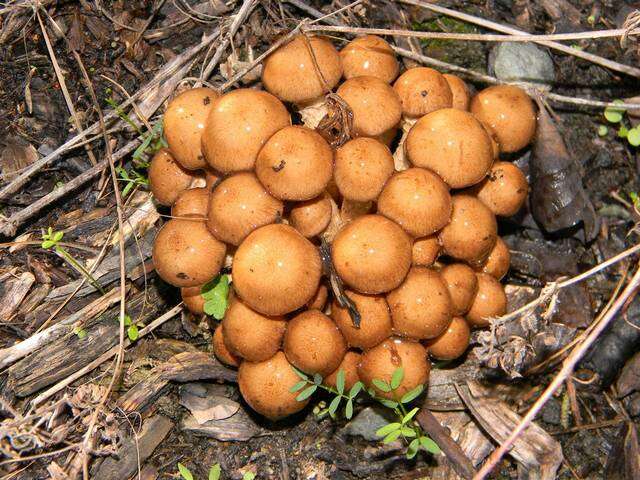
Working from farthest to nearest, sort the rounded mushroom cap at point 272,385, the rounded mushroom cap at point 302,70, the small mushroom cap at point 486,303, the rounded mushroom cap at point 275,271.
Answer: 1. the small mushroom cap at point 486,303
2. the rounded mushroom cap at point 302,70
3. the rounded mushroom cap at point 272,385
4. the rounded mushroom cap at point 275,271

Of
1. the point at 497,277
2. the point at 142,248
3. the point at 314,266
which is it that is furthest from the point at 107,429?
the point at 497,277

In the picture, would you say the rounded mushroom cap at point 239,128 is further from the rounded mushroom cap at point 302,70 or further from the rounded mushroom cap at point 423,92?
the rounded mushroom cap at point 423,92

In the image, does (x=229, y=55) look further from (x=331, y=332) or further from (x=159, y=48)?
(x=331, y=332)

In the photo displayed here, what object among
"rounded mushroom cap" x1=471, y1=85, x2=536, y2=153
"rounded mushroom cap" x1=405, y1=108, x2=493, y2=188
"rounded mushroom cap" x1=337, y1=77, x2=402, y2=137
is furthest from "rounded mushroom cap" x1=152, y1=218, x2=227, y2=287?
"rounded mushroom cap" x1=471, y1=85, x2=536, y2=153

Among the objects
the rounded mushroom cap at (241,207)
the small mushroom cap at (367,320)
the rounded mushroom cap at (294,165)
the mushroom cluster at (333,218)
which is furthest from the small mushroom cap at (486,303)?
the rounded mushroom cap at (241,207)

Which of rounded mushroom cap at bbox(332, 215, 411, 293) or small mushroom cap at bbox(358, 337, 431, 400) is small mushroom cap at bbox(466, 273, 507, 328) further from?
rounded mushroom cap at bbox(332, 215, 411, 293)

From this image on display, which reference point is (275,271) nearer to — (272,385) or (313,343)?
(313,343)
